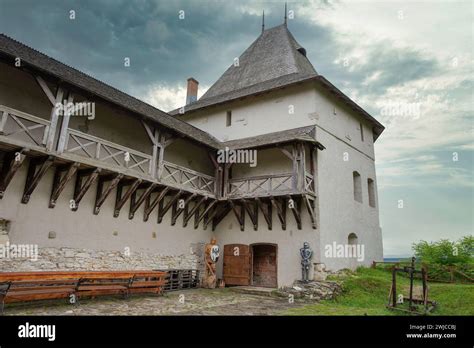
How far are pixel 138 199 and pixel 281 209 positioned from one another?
497 cm

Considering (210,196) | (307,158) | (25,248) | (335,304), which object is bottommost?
(335,304)

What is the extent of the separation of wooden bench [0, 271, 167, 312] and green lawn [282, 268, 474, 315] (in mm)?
3935

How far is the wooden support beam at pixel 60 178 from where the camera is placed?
7.88 m

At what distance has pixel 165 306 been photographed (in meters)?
7.64

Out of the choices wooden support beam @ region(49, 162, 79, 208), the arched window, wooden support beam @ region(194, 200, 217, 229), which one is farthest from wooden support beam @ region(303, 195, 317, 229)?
wooden support beam @ region(49, 162, 79, 208)

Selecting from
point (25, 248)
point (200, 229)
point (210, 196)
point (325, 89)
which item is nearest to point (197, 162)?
point (210, 196)

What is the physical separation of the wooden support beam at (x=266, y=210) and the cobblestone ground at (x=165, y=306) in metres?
2.87

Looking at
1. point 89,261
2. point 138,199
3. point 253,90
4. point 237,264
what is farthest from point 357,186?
point 89,261

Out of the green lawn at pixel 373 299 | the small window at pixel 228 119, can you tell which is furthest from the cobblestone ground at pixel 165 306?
the small window at pixel 228 119

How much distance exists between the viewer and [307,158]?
39.2ft

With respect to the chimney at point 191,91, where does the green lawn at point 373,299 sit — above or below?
below

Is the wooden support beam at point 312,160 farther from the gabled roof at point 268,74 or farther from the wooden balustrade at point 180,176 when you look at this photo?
the gabled roof at point 268,74
